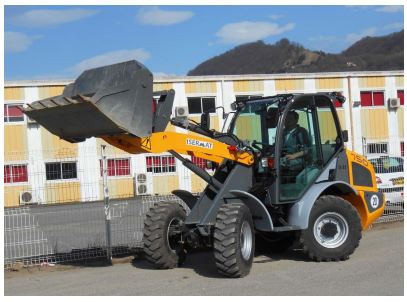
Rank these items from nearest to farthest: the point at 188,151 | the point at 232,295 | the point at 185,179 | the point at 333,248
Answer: the point at 232,295 < the point at 188,151 < the point at 333,248 < the point at 185,179

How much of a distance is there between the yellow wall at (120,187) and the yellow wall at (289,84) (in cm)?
1659

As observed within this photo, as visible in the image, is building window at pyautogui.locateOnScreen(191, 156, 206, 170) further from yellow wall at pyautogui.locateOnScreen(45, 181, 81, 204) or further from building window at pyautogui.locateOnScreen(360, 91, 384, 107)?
building window at pyautogui.locateOnScreen(360, 91, 384, 107)

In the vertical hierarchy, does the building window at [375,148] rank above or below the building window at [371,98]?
below

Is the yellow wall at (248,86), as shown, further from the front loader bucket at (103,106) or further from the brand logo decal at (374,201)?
the front loader bucket at (103,106)

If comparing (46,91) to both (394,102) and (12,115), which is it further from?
(394,102)

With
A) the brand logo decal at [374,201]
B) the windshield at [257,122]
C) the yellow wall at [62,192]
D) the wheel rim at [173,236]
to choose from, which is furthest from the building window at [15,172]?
the brand logo decal at [374,201]

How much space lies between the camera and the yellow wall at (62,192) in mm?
10055

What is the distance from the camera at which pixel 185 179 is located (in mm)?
12453

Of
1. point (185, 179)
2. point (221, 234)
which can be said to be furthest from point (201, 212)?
point (185, 179)

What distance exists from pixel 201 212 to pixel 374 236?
418 centimetres

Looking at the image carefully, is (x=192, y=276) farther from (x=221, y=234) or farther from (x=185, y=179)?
(x=185, y=179)

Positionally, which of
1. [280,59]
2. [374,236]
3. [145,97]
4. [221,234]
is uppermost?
[280,59]

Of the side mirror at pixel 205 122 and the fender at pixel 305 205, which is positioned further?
the side mirror at pixel 205 122

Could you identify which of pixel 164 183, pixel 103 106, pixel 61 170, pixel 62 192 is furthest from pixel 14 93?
pixel 103 106
